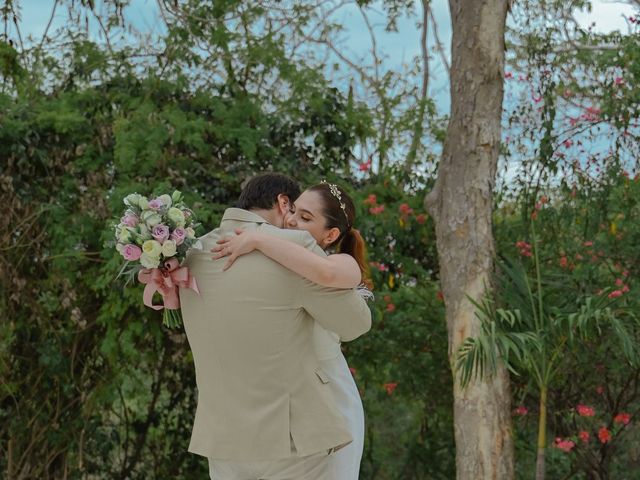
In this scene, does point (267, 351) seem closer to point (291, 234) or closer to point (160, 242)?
point (291, 234)

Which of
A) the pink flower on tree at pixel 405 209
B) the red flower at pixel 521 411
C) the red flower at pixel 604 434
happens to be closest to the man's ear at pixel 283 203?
the pink flower on tree at pixel 405 209

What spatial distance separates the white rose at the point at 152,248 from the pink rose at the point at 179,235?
0.14ft

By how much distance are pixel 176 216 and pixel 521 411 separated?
4384 mm

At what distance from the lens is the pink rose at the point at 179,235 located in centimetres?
240

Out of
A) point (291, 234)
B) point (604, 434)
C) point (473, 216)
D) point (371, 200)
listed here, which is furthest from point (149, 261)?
point (604, 434)

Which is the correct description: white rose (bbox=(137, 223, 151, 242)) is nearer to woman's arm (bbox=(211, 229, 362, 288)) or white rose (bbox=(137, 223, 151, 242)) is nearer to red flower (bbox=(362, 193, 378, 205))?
woman's arm (bbox=(211, 229, 362, 288))

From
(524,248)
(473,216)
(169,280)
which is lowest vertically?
(169,280)

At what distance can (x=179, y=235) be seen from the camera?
2410 millimetres

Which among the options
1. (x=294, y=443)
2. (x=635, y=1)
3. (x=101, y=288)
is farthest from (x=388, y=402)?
(x=294, y=443)

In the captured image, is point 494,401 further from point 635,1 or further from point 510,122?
point 635,1

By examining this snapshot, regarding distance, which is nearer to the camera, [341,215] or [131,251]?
[131,251]

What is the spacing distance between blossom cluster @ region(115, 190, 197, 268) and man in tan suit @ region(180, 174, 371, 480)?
0.08 m

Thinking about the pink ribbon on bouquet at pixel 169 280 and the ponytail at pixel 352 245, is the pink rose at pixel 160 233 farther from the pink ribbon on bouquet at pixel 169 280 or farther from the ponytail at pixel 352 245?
the ponytail at pixel 352 245

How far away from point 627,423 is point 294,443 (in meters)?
4.89
